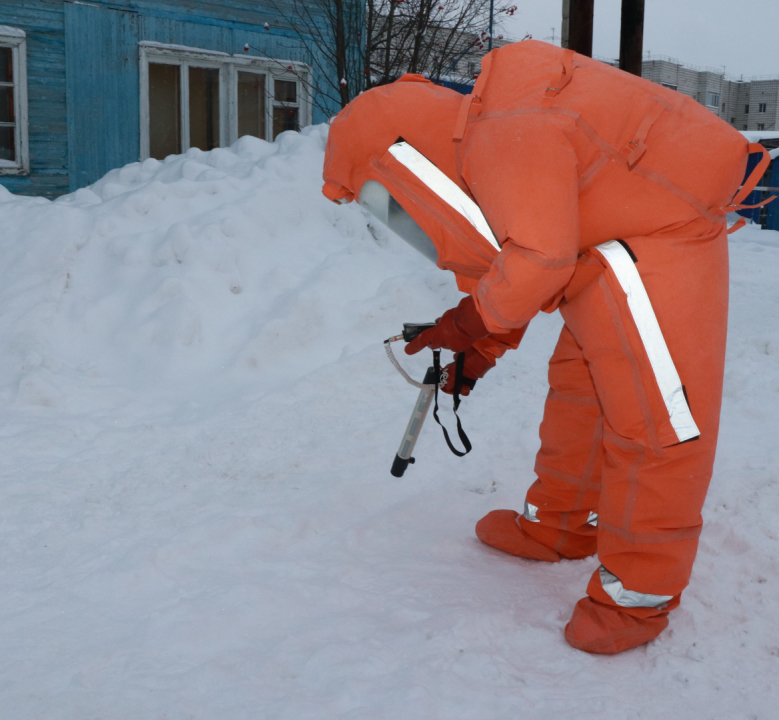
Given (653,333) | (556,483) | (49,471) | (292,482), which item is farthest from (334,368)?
(653,333)

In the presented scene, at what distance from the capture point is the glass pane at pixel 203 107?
28.8ft

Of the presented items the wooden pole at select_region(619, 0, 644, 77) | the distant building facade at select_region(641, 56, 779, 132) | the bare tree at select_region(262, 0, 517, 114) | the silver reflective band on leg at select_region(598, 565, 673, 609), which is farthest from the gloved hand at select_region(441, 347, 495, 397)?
the distant building facade at select_region(641, 56, 779, 132)

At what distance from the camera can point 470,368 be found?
8.08ft

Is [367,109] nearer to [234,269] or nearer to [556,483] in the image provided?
[556,483]

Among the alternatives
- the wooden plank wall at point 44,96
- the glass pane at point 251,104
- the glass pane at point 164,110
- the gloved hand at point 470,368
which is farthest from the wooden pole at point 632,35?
the wooden plank wall at point 44,96

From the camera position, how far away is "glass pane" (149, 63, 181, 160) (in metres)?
8.48

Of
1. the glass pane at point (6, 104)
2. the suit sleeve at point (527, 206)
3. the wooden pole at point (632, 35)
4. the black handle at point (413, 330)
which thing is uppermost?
the wooden pole at point (632, 35)

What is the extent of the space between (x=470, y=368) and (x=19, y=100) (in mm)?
6857

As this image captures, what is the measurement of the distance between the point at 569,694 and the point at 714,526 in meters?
0.98

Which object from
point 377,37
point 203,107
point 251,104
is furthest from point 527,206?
point 251,104

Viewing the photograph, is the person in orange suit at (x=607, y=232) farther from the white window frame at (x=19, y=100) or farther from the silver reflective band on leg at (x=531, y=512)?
the white window frame at (x=19, y=100)

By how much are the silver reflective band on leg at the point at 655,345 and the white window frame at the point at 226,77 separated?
7.37m

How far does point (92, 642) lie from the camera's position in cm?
206

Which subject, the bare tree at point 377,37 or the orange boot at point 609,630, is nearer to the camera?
the orange boot at point 609,630
